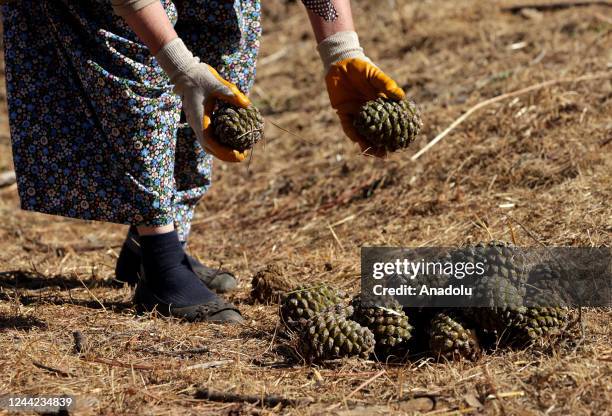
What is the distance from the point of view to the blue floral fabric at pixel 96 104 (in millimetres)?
2559

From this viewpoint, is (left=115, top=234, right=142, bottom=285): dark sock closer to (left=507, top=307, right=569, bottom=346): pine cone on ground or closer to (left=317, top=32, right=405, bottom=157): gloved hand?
(left=317, top=32, right=405, bottom=157): gloved hand

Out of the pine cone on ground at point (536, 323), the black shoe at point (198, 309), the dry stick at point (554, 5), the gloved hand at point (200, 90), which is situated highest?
the dry stick at point (554, 5)

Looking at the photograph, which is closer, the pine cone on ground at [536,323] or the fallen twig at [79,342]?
the pine cone on ground at [536,323]

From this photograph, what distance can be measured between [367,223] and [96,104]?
4.56 feet

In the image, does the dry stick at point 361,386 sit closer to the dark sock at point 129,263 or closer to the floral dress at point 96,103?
the floral dress at point 96,103

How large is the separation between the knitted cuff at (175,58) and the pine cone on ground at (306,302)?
66cm

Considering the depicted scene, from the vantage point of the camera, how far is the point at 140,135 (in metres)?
2.58

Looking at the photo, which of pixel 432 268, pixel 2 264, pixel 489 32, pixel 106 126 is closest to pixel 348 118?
pixel 432 268

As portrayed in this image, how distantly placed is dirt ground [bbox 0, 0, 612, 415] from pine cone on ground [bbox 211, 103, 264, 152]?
9.6 inches

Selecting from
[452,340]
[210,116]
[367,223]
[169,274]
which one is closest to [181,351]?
[169,274]

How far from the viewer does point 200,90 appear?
2.28 meters

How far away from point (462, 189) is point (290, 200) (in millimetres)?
890

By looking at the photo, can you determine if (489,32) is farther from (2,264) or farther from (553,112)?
(2,264)

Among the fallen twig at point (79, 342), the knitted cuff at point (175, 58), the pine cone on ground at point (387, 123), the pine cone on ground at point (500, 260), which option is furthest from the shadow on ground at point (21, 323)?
the pine cone on ground at point (500, 260)
